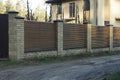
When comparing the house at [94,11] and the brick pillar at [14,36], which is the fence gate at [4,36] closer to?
the brick pillar at [14,36]

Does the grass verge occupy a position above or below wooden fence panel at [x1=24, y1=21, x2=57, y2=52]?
below

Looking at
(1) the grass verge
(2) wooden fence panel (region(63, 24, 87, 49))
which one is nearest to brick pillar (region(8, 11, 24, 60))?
(1) the grass verge

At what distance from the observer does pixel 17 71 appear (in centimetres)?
1455

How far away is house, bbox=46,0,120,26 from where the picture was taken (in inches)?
1510

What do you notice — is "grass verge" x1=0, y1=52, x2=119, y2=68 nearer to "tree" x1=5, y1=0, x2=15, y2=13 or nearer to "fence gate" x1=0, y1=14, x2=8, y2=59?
"fence gate" x1=0, y1=14, x2=8, y2=59

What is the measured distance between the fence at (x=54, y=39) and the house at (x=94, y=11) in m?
11.3

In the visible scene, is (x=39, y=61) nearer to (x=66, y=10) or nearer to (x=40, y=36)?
(x=40, y=36)

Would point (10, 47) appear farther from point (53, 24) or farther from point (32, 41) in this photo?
point (53, 24)

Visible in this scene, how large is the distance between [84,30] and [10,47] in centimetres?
716

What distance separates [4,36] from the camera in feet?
59.5

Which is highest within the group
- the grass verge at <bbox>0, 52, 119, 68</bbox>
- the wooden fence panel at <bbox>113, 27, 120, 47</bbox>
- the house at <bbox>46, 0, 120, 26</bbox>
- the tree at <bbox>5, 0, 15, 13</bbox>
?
the tree at <bbox>5, 0, 15, 13</bbox>

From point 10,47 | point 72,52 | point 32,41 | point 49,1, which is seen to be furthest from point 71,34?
point 49,1

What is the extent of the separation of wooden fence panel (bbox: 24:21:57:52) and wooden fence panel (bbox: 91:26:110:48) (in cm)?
470

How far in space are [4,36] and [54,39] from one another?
3.61 metres
